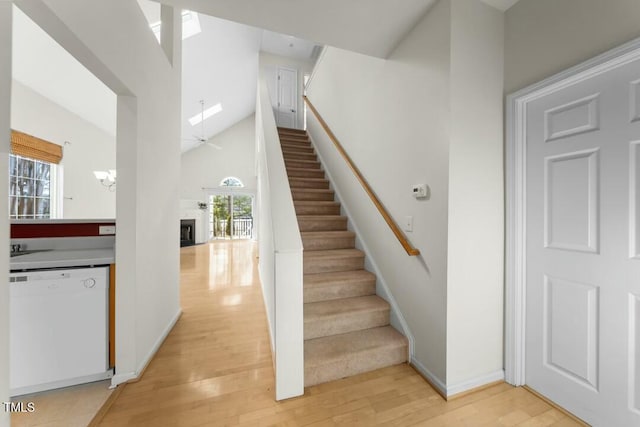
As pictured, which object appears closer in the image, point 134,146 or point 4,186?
point 4,186

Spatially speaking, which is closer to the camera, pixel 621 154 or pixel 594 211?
pixel 621 154

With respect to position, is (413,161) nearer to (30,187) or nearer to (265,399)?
(265,399)

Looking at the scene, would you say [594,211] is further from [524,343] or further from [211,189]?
[211,189]

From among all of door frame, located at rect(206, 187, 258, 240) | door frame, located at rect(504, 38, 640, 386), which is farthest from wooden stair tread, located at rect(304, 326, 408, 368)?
door frame, located at rect(206, 187, 258, 240)

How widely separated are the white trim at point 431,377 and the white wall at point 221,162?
339 inches

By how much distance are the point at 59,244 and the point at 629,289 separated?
152 inches

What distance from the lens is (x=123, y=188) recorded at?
5.54 feet

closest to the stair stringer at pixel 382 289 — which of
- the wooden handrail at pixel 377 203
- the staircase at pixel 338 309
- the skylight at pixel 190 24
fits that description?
the staircase at pixel 338 309

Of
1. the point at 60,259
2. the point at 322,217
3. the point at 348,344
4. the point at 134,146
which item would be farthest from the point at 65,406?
the point at 322,217

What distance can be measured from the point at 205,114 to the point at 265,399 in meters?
7.66

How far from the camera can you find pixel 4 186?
2.81ft

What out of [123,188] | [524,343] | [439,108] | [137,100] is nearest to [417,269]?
[524,343]

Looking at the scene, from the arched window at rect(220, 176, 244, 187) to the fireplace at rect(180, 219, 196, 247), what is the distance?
6.11 feet

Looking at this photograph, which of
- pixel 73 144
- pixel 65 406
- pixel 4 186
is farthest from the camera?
pixel 73 144
